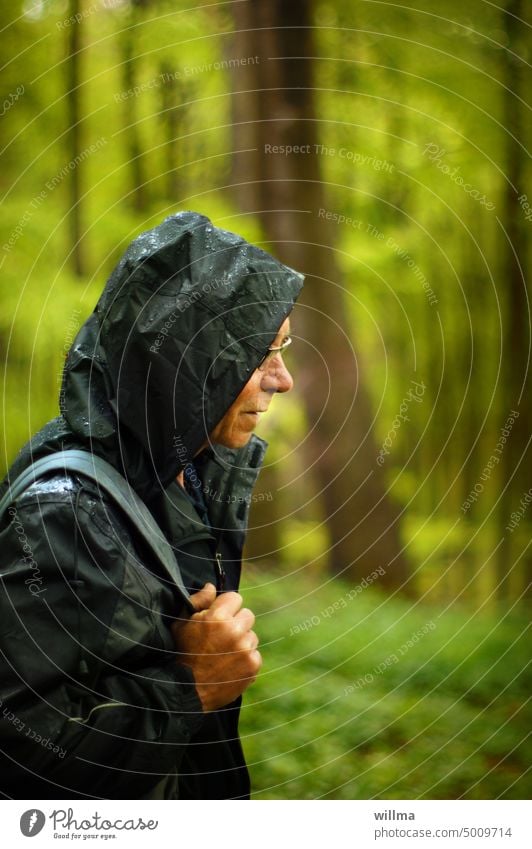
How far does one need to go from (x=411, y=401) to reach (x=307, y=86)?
445 centimetres

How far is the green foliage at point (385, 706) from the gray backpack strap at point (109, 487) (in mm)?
1949

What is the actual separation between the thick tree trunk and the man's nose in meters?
3.27

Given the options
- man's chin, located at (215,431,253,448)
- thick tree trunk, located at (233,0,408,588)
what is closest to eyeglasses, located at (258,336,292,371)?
man's chin, located at (215,431,253,448)

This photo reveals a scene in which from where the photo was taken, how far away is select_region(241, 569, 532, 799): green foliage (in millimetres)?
3395

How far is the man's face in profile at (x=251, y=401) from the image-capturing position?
6.13 feet

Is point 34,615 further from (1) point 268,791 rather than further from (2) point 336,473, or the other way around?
(2) point 336,473

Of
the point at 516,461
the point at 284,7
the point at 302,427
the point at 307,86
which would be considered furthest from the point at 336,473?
the point at 284,7

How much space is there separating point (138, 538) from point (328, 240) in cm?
412

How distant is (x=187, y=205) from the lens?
15.9 feet

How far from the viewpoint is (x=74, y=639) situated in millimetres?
1518

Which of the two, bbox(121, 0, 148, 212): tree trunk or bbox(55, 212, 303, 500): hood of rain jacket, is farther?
bbox(121, 0, 148, 212): tree trunk

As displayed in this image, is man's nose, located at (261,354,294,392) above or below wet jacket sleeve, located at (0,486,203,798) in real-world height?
above

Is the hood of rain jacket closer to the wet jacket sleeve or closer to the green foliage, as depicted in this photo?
the wet jacket sleeve

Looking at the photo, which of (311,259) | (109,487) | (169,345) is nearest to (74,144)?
(311,259)
